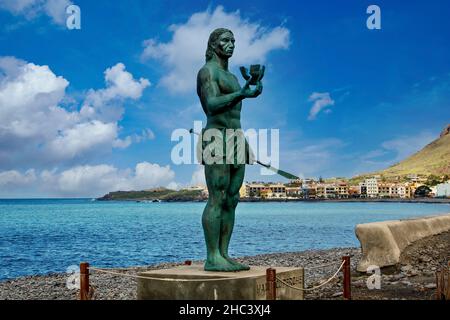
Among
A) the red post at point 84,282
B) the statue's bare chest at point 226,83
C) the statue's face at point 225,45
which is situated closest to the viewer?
the red post at point 84,282

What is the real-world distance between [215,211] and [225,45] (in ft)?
8.49

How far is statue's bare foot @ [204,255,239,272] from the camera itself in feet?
31.5

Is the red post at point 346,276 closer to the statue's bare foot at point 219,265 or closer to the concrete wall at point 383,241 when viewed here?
the statue's bare foot at point 219,265

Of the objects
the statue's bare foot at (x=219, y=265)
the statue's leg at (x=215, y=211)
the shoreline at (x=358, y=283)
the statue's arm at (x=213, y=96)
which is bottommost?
the shoreline at (x=358, y=283)

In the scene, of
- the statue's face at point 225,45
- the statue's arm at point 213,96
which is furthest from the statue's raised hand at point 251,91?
the statue's face at point 225,45

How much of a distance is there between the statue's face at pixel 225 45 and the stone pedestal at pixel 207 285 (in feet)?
Result: 11.1

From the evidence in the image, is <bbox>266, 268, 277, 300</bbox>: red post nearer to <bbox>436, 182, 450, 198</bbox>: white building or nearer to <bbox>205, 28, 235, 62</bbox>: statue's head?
<bbox>205, 28, 235, 62</bbox>: statue's head

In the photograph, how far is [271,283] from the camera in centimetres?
916

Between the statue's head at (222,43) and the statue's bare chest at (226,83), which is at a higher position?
the statue's head at (222,43)

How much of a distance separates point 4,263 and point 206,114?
32.1 meters

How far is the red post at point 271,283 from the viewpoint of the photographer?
30.0 ft

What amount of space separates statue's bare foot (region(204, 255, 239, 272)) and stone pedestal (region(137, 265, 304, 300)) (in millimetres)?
127
